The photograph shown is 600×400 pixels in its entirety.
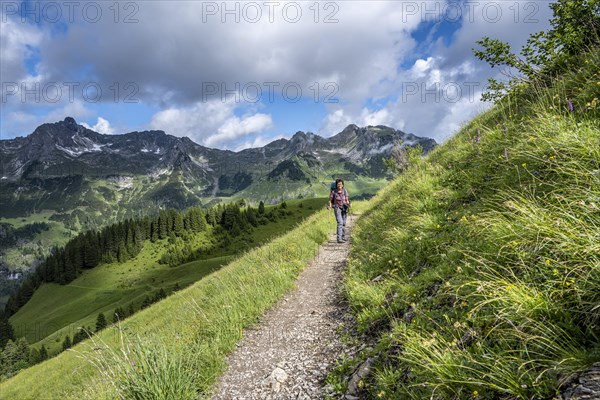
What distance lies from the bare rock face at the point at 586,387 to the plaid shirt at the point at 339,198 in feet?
54.8

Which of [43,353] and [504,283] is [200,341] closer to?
[504,283]

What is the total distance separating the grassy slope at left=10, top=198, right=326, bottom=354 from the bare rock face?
423ft

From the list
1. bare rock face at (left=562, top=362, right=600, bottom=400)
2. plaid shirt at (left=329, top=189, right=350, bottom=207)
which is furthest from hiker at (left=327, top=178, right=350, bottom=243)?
bare rock face at (left=562, top=362, right=600, bottom=400)

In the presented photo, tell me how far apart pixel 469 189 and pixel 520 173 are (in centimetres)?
176

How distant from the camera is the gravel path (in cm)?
636

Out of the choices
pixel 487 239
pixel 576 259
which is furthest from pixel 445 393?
pixel 487 239

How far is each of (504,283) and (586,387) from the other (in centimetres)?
150

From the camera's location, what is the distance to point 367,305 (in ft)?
25.4

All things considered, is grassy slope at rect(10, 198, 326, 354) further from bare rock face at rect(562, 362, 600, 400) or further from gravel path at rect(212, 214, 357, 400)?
bare rock face at rect(562, 362, 600, 400)

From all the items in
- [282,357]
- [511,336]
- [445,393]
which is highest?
[511,336]

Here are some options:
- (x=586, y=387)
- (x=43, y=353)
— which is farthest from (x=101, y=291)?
(x=586, y=387)

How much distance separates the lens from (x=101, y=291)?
552 ft

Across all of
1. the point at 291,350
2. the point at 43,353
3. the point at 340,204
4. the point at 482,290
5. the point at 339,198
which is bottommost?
the point at 43,353

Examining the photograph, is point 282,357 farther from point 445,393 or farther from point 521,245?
point 521,245
